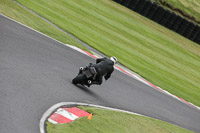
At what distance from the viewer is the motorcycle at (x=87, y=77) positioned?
36.0 ft

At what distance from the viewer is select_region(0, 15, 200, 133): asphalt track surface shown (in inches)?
298

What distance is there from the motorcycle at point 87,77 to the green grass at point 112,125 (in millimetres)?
1357

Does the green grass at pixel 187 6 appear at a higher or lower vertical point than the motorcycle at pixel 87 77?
higher

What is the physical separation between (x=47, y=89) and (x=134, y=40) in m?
16.4

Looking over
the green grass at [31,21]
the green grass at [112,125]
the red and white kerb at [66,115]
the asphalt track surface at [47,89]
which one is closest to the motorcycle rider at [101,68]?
the asphalt track surface at [47,89]

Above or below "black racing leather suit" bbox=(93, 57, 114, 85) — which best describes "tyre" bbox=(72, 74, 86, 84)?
below

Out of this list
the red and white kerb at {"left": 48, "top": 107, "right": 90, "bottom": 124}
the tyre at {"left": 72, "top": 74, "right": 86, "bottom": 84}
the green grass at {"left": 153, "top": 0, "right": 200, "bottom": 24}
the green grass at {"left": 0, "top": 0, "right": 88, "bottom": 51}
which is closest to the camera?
the red and white kerb at {"left": 48, "top": 107, "right": 90, "bottom": 124}

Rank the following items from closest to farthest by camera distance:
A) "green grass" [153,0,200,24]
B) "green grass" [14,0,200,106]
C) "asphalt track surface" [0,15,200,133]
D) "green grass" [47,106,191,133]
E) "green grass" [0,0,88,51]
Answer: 1. "asphalt track surface" [0,15,200,133]
2. "green grass" [47,106,191,133]
3. "green grass" [0,0,88,51]
4. "green grass" [14,0,200,106]
5. "green grass" [153,0,200,24]

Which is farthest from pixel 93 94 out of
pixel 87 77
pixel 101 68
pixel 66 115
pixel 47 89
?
pixel 66 115

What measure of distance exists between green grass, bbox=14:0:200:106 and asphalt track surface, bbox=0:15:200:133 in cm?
344

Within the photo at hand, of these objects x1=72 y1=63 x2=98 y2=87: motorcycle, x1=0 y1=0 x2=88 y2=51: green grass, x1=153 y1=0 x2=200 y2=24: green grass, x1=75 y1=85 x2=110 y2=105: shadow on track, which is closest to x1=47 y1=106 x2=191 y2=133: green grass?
x1=75 y1=85 x2=110 y2=105: shadow on track

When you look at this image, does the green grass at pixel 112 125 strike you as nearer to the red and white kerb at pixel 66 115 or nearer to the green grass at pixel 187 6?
the red and white kerb at pixel 66 115

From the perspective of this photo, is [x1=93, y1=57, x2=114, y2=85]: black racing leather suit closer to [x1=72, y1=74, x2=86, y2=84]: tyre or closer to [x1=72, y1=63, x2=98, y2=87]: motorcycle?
[x1=72, y1=63, x2=98, y2=87]: motorcycle

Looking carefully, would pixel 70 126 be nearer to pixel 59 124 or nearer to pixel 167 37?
pixel 59 124
